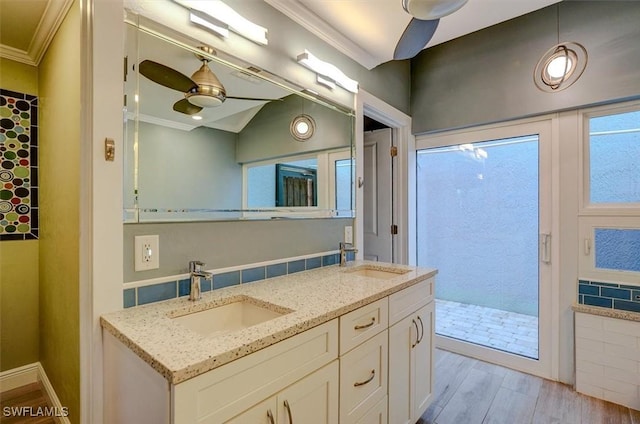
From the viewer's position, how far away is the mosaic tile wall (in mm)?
2010

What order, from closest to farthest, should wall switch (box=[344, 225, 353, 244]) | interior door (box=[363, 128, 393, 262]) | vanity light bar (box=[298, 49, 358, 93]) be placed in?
vanity light bar (box=[298, 49, 358, 93])
wall switch (box=[344, 225, 353, 244])
interior door (box=[363, 128, 393, 262])

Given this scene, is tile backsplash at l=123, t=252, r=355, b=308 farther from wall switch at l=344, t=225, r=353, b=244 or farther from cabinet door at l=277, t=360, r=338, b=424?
cabinet door at l=277, t=360, r=338, b=424

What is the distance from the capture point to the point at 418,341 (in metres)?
1.72

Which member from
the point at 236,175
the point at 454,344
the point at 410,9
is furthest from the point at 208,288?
the point at 454,344

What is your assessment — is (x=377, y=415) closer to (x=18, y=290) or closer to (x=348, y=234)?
(x=348, y=234)

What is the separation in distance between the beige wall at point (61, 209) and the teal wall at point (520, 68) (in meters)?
2.52

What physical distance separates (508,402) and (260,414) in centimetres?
192

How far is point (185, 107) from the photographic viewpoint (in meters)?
1.38

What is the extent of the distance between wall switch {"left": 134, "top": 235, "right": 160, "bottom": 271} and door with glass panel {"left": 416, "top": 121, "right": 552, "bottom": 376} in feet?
7.77

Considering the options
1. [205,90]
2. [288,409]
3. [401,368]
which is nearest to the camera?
[288,409]

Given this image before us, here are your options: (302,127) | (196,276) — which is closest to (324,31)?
(302,127)

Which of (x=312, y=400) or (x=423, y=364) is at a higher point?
(x=312, y=400)

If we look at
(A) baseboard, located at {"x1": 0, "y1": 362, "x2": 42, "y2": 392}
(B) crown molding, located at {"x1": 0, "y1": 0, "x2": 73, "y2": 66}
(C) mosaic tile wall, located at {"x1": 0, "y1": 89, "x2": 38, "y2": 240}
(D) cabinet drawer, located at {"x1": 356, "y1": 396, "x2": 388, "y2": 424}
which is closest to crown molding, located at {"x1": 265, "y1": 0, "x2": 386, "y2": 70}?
(B) crown molding, located at {"x1": 0, "y1": 0, "x2": 73, "y2": 66}

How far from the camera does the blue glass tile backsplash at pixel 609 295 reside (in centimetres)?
201
